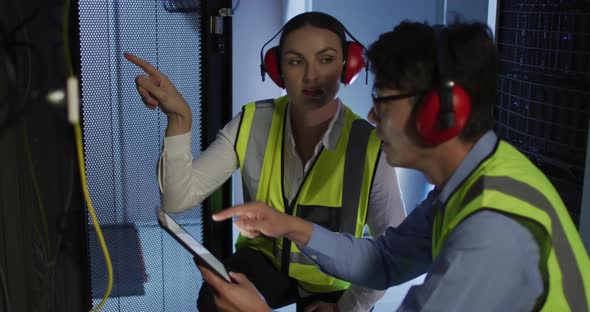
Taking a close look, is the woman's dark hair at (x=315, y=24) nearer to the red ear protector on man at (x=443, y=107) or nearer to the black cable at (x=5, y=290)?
the red ear protector on man at (x=443, y=107)

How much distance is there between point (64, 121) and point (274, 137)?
0.52 metres

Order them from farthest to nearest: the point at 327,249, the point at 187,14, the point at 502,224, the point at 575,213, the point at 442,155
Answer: the point at 187,14 < the point at 575,213 < the point at 327,249 < the point at 442,155 < the point at 502,224

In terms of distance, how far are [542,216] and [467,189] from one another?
0.12 meters

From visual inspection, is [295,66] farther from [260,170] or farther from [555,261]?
[555,261]

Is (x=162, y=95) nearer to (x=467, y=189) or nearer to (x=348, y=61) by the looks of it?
(x=348, y=61)

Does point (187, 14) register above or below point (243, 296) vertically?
above

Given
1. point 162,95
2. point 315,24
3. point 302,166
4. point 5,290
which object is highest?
point 315,24

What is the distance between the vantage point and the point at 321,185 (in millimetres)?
1557

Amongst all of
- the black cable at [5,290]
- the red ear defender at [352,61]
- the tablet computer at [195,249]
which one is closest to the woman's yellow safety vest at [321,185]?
the red ear defender at [352,61]

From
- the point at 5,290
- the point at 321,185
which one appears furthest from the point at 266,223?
the point at 5,290

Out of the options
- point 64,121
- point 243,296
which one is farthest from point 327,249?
point 64,121

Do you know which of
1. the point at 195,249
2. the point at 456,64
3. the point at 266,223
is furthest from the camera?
the point at 266,223

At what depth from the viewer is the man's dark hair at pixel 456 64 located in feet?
3.35

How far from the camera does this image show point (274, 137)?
163cm
